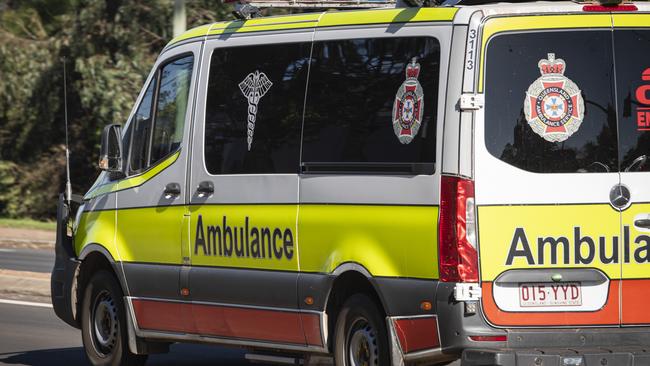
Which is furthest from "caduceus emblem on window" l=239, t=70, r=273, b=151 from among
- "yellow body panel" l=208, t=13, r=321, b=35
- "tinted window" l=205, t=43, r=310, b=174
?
"yellow body panel" l=208, t=13, r=321, b=35

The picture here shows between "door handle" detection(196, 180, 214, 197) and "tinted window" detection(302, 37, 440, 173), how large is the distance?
91 cm

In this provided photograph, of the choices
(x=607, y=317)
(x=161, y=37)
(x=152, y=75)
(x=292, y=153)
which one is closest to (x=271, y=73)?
(x=292, y=153)

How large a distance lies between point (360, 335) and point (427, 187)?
1.10 m

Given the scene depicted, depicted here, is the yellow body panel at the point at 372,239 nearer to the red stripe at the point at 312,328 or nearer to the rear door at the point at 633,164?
the red stripe at the point at 312,328

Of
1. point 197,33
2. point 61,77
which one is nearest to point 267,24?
point 197,33

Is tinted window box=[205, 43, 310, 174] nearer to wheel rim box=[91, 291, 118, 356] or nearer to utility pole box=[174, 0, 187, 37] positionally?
wheel rim box=[91, 291, 118, 356]

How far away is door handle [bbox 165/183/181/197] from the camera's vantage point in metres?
9.27

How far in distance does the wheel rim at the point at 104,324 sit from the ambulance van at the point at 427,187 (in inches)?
43.5

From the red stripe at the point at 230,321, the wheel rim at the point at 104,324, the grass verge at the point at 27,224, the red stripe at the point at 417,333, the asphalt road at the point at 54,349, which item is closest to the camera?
the red stripe at the point at 417,333

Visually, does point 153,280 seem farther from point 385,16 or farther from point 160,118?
point 385,16

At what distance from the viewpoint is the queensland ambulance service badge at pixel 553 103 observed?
285 inches

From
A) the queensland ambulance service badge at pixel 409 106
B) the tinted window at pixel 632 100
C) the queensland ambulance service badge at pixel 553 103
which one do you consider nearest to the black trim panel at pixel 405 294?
the queensland ambulance service badge at pixel 409 106

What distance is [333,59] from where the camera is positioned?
8211 millimetres

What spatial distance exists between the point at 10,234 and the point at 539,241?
20.4 metres
